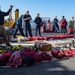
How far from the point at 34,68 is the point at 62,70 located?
0.96 m

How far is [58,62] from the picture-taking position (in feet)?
31.0

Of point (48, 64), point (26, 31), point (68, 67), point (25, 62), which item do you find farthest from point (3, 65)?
point (26, 31)

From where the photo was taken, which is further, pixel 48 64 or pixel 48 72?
pixel 48 64

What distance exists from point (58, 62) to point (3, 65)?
207cm

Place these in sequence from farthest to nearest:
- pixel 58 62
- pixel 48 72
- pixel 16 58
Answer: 1. pixel 58 62
2. pixel 16 58
3. pixel 48 72

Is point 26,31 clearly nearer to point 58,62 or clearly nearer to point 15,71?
point 58,62

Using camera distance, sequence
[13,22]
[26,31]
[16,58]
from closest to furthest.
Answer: [16,58]
[26,31]
[13,22]

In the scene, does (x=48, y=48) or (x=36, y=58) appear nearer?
(x=36, y=58)

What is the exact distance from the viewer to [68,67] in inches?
343

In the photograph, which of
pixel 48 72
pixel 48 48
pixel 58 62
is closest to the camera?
pixel 48 72

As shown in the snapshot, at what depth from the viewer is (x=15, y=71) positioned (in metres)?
8.13

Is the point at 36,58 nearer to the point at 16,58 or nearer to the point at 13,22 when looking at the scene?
the point at 16,58

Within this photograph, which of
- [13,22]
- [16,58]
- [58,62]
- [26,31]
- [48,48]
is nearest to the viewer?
[16,58]

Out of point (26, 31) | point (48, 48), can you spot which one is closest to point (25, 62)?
point (48, 48)
